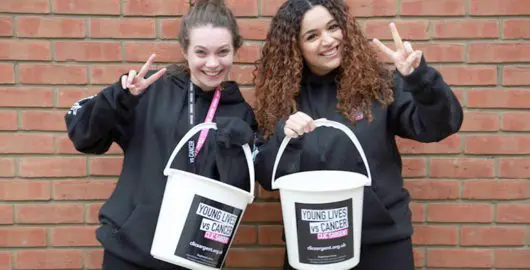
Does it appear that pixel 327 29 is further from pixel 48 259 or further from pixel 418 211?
pixel 48 259

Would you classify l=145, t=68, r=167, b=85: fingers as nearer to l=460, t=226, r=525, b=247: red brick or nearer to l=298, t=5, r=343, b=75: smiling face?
l=298, t=5, r=343, b=75: smiling face

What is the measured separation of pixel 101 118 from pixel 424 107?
1146mm

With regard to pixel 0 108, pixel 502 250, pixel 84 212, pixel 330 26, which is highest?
pixel 330 26

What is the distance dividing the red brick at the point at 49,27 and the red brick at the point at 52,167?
0.59 meters

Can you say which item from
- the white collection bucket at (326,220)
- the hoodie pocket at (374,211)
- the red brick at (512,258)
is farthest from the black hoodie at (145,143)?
the red brick at (512,258)

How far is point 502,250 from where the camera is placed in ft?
9.25

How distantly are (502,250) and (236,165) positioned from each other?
4.88ft

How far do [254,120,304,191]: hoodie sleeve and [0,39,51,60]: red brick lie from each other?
1169 millimetres

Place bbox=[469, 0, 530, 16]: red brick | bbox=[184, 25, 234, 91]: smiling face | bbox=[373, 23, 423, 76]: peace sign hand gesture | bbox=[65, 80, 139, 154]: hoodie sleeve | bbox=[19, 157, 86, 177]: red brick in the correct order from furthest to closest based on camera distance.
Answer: bbox=[19, 157, 86, 177]: red brick
bbox=[469, 0, 530, 16]: red brick
bbox=[184, 25, 234, 91]: smiling face
bbox=[65, 80, 139, 154]: hoodie sleeve
bbox=[373, 23, 423, 76]: peace sign hand gesture

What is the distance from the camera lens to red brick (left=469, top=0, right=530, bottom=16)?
2.66m

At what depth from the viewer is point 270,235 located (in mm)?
2840

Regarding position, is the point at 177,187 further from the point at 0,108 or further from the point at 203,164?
the point at 0,108

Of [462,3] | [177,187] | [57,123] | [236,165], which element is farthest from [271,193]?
[462,3]

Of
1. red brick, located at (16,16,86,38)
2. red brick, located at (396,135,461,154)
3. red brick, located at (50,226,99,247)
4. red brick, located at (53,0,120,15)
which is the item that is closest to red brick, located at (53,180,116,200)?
red brick, located at (50,226,99,247)
